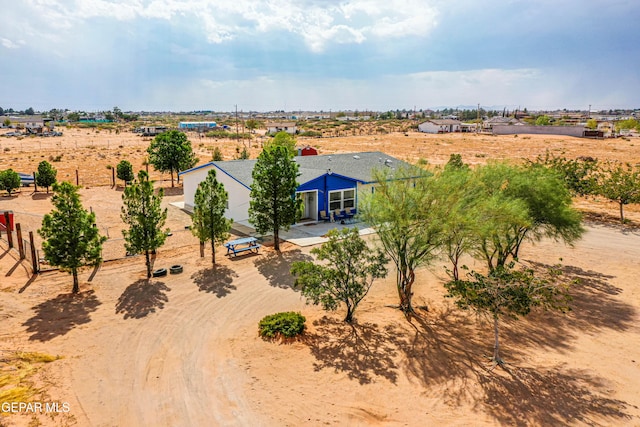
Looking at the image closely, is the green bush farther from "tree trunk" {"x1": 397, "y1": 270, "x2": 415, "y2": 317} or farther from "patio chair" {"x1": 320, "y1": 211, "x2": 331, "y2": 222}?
"patio chair" {"x1": 320, "y1": 211, "x2": 331, "y2": 222}

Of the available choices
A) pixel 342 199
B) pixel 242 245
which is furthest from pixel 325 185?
pixel 242 245

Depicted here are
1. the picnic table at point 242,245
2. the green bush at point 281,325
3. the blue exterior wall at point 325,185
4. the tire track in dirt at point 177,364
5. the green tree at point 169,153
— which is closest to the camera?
the tire track in dirt at point 177,364

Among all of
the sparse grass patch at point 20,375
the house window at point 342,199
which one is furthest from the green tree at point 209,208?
the house window at point 342,199

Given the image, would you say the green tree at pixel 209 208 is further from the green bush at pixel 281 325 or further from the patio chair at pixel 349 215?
the patio chair at pixel 349 215

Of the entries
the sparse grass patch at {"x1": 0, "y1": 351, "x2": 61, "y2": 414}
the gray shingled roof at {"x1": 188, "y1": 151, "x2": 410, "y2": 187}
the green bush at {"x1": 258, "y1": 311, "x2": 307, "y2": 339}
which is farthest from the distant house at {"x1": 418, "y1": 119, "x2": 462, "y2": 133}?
the sparse grass patch at {"x1": 0, "y1": 351, "x2": 61, "y2": 414}

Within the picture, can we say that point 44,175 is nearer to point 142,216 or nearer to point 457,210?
point 142,216
